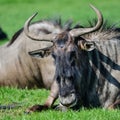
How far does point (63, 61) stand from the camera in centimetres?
827

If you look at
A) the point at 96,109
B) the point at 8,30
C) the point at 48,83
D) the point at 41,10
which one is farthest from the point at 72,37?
the point at 41,10

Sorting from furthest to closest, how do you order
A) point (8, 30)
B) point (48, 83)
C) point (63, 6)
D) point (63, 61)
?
point (63, 6), point (8, 30), point (48, 83), point (63, 61)

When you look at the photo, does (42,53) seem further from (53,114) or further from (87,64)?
(53,114)

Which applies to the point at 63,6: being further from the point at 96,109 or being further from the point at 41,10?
the point at 96,109

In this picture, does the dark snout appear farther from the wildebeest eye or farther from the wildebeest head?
the wildebeest eye

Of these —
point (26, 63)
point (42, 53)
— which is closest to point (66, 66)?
point (42, 53)

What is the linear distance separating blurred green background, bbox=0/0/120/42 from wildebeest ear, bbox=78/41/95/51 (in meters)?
15.7

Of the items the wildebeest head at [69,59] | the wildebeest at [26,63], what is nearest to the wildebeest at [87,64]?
the wildebeest head at [69,59]

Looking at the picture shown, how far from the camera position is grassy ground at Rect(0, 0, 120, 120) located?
7.95 metres

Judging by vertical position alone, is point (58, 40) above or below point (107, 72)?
above

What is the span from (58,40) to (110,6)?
80.3ft

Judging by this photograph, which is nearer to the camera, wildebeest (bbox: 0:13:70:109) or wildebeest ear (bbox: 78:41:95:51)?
wildebeest ear (bbox: 78:41:95:51)

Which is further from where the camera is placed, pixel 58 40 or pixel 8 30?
pixel 8 30

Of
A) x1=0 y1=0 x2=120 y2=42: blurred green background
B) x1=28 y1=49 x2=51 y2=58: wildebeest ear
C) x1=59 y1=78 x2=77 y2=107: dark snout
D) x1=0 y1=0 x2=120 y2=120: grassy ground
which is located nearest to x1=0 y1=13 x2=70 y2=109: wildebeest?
x1=0 y1=0 x2=120 y2=120: grassy ground
